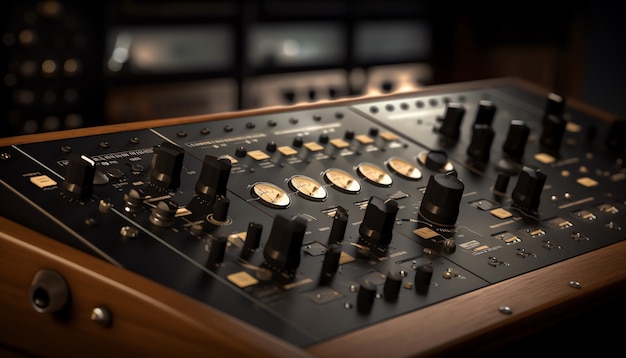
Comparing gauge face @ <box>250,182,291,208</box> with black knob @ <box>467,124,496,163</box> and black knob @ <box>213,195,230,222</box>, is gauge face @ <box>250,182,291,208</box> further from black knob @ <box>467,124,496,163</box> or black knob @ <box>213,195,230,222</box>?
black knob @ <box>467,124,496,163</box>

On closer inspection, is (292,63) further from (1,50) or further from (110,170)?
(110,170)

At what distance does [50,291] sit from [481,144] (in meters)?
1.03

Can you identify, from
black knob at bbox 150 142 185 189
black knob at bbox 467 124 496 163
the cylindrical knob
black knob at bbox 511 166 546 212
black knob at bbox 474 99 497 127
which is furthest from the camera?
black knob at bbox 474 99 497 127

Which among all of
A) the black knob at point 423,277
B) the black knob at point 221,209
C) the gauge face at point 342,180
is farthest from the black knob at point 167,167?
the black knob at point 423,277

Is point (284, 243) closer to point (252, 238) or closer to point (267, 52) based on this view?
point (252, 238)

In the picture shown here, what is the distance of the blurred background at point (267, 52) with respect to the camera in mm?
3207

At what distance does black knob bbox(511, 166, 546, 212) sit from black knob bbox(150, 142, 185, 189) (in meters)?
0.67

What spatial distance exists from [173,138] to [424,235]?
51 cm

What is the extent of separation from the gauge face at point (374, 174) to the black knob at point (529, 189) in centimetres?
25

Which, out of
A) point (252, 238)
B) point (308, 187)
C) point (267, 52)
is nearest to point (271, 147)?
point (308, 187)

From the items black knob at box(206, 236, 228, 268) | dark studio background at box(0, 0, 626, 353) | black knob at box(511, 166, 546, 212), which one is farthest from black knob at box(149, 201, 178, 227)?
dark studio background at box(0, 0, 626, 353)

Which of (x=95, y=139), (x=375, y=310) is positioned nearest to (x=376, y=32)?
(x=95, y=139)

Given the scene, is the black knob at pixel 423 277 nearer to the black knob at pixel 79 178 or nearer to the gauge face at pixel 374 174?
the gauge face at pixel 374 174

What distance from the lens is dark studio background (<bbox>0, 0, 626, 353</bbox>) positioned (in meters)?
3.21
